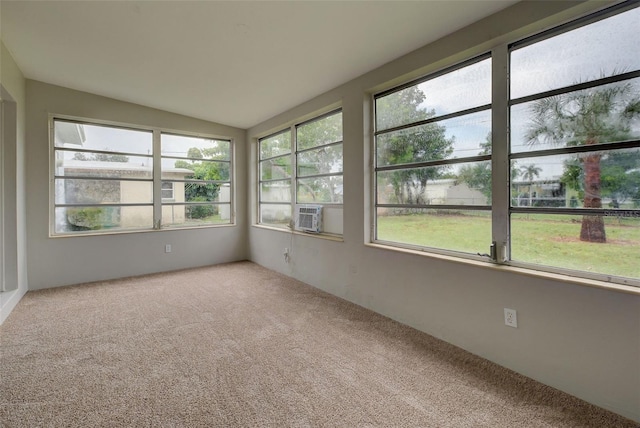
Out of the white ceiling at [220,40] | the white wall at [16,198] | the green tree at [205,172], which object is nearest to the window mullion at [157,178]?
the green tree at [205,172]

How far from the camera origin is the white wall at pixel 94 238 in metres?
3.82

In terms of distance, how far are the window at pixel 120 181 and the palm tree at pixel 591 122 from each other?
4902mm

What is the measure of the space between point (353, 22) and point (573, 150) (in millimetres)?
1804

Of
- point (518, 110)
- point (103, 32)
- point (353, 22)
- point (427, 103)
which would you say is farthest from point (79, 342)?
point (518, 110)

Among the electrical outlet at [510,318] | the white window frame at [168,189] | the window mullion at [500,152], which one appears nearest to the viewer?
the electrical outlet at [510,318]

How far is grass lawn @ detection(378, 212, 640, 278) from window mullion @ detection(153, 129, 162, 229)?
3956mm

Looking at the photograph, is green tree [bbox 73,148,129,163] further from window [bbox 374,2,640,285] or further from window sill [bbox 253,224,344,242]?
window [bbox 374,2,640,285]

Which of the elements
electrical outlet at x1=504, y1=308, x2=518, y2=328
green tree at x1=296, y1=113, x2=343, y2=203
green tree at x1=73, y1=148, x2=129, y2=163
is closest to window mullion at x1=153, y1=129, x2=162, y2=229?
green tree at x1=73, y1=148, x2=129, y2=163

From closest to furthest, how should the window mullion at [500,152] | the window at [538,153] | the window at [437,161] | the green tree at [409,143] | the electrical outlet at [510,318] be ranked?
the window at [538,153] → the electrical outlet at [510,318] → the window mullion at [500,152] → the window at [437,161] → the green tree at [409,143]

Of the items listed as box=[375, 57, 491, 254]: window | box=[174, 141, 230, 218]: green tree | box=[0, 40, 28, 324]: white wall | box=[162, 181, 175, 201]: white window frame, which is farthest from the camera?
box=[174, 141, 230, 218]: green tree

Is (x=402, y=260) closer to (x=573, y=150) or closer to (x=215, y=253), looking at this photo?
(x=573, y=150)

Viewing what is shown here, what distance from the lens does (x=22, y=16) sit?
2.45 m

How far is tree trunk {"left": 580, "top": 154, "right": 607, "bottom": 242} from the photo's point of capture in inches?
71.4

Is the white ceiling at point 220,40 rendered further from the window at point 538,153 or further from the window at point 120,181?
the window at point 120,181
